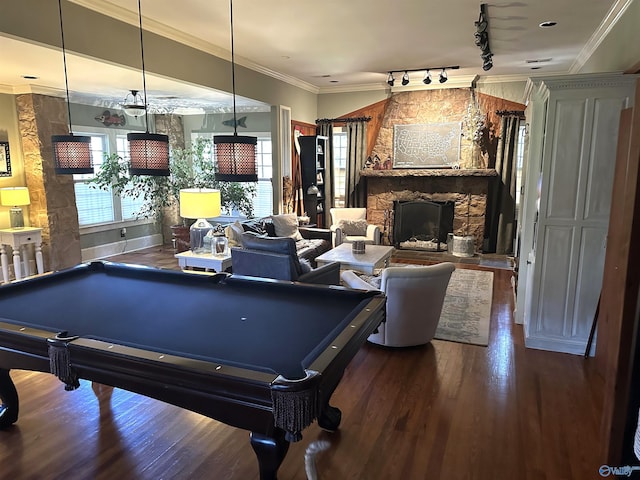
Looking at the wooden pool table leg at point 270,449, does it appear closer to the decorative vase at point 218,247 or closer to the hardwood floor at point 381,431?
the hardwood floor at point 381,431

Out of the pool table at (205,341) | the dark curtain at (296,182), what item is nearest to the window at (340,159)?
the dark curtain at (296,182)

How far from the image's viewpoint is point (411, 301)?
3.65m

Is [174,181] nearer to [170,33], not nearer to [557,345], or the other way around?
[170,33]

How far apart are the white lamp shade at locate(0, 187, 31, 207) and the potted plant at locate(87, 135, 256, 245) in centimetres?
164

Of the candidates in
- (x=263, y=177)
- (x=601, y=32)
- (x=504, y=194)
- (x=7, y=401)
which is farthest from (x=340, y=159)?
(x=7, y=401)

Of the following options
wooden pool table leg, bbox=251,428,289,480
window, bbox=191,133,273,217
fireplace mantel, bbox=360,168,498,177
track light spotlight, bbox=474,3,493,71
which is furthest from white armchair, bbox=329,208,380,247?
wooden pool table leg, bbox=251,428,289,480

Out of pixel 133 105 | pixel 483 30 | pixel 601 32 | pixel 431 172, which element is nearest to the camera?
pixel 483 30

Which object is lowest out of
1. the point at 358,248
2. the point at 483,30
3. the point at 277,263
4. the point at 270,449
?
the point at 270,449

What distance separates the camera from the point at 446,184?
7.79 meters

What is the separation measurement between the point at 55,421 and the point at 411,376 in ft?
8.02

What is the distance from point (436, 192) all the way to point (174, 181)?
461cm

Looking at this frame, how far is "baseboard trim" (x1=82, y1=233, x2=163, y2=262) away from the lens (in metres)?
7.54

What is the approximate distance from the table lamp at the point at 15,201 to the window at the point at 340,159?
16.5ft

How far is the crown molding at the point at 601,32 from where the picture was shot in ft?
12.8
